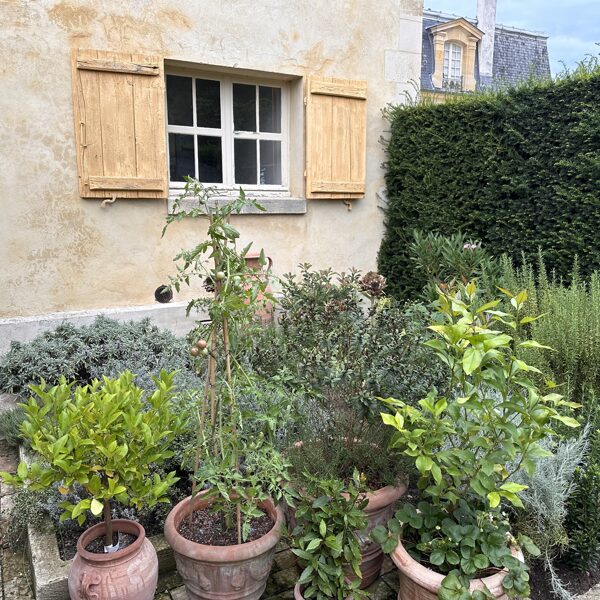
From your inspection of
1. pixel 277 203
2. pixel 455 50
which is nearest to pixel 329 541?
pixel 277 203

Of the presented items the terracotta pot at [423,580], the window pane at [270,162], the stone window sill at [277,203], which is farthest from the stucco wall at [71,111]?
the terracotta pot at [423,580]

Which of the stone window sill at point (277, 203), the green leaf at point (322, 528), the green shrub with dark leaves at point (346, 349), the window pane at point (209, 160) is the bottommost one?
the green leaf at point (322, 528)

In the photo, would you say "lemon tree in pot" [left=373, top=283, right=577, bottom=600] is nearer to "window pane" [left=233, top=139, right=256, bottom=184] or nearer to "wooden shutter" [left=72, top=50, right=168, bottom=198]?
"wooden shutter" [left=72, top=50, right=168, bottom=198]

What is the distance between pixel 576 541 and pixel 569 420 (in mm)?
764

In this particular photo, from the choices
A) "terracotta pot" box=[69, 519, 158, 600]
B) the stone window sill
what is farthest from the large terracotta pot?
the stone window sill

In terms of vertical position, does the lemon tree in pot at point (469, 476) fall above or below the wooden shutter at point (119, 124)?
below

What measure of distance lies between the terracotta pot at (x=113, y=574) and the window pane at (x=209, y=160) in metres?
3.96

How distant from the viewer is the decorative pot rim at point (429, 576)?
5.77 feet

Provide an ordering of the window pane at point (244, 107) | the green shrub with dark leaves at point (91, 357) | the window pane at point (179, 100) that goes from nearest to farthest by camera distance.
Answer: the green shrub with dark leaves at point (91, 357) → the window pane at point (179, 100) → the window pane at point (244, 107)

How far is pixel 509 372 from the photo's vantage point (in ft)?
6.03

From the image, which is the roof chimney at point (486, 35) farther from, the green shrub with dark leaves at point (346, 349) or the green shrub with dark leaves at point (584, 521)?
the green shrub with dark leaves at point (584, 521)

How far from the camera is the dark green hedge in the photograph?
4.10m

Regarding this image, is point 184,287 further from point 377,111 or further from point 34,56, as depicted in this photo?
point 377,111

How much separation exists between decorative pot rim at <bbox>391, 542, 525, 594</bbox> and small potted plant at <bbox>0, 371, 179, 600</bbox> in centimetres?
91
